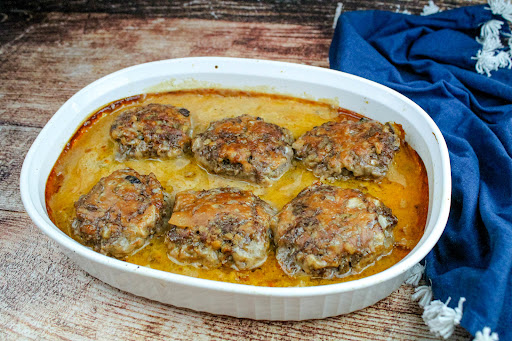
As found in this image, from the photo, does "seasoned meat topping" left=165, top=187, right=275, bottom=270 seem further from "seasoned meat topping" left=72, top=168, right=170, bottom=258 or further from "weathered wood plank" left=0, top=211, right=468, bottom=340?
"weathered wood plank" left=0, top=211, right=468, bottom=340

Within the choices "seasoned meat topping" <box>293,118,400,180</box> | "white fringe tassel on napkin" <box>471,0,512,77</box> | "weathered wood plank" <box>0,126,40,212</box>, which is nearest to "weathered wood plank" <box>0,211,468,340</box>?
"weathered wood plank" <box>0,126,40,212</box>

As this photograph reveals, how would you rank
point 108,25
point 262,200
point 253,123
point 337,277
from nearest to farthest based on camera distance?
1. point 337,277
2. point 262,200
3. point 253,123
4. point 108,25

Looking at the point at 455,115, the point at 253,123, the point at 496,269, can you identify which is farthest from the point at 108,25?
the point at 496,269

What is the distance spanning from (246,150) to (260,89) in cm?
69

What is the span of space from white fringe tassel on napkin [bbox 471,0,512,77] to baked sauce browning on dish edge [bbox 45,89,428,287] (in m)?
1.19

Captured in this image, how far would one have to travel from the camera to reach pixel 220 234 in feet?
8.58

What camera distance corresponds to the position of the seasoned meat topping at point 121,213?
268 cm

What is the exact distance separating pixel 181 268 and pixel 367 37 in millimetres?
2509

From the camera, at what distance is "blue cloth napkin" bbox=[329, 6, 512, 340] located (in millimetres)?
2408

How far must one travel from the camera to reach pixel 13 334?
2611mm

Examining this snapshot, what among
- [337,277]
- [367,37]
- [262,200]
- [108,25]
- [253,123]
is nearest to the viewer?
[337,277]

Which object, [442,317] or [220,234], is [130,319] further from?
[442,317]

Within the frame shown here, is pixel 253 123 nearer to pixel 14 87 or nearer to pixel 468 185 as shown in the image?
pixel 468 185

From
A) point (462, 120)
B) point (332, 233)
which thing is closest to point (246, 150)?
point (332, 233)
